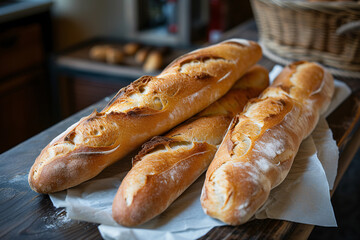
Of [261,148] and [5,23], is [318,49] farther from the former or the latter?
[5,23]

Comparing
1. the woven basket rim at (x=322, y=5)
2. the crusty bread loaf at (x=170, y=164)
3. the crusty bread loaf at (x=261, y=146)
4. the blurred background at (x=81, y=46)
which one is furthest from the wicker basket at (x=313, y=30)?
the blurred background at (x=81, y=46)

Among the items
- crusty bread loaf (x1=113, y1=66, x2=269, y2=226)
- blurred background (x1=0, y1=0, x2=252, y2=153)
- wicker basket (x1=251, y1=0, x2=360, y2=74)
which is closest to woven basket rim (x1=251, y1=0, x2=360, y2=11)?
wicker basket (x1=251, y1=0, x2=360, y2=74)

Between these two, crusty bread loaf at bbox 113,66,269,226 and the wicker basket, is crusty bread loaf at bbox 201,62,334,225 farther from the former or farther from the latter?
the wicker basket

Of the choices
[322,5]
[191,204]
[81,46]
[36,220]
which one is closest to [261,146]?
[191,204]

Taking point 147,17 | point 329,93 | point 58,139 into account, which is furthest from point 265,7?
point 147,17

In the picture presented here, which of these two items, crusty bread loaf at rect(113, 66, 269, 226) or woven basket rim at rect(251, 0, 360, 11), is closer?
crusty bread loaf at rect(113, 66, 269, 226)

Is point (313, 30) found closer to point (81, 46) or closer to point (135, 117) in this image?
point (135, 117)

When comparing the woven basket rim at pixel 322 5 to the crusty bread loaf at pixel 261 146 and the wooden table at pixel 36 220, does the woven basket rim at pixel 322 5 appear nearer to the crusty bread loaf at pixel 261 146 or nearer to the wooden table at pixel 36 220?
the crusty bread loaf at pixel 261 146
